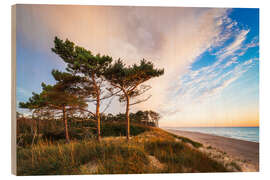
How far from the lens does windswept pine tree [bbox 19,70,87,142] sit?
303 cm

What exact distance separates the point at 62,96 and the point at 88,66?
3.20ft

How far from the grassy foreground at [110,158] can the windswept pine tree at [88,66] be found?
0.49m

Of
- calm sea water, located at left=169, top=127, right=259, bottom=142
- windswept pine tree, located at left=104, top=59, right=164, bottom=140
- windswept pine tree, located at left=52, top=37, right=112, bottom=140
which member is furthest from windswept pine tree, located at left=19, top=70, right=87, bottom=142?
calm sea water, located at left=169, top=127, right=259, bottom=142

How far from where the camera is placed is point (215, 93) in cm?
317

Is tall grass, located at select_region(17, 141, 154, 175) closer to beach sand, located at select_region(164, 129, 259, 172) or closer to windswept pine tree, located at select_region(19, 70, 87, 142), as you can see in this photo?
windswept pine tree, located at select_region(19, 70, 87, 142)

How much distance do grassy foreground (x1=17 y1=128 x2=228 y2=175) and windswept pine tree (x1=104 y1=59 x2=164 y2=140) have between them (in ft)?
1.83

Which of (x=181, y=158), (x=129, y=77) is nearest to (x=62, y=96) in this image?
(x=129, y=77)

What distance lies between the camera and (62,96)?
3.15m

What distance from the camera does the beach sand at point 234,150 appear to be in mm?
2941

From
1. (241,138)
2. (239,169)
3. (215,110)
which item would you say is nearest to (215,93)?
(215,110)

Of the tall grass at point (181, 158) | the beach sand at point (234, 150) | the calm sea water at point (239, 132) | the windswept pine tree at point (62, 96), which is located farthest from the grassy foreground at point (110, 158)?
the calm sea water at point (239, 132)

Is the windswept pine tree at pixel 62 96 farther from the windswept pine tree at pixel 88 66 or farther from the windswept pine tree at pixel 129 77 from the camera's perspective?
the windswept pine tree at pixel 129 77

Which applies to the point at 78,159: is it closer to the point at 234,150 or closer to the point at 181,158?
the point at 181,158

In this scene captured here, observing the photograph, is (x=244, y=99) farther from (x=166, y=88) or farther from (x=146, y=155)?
(x=146, y=155)
